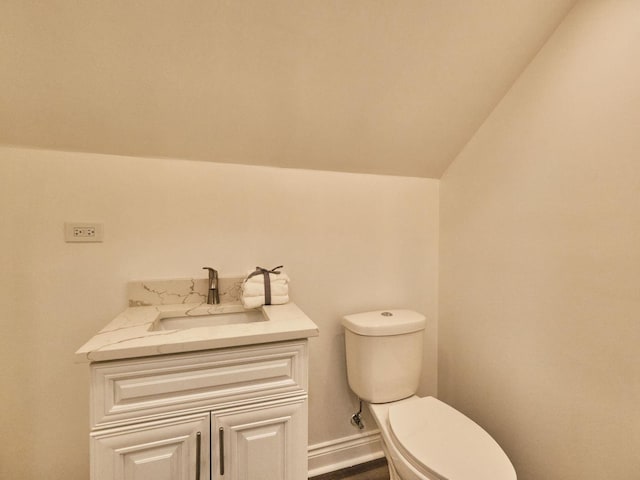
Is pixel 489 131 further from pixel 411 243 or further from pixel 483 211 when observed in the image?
pixel 411 243

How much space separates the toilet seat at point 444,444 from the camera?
885 mm

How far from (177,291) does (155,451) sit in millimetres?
586

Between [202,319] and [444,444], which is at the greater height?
[202,319]

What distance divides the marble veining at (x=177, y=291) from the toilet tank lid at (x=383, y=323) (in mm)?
553

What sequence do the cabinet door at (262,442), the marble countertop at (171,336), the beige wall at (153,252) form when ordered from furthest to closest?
the beige wall at (153,252) < the cabinet door at (262,442) < the marble countertop at (171,336)

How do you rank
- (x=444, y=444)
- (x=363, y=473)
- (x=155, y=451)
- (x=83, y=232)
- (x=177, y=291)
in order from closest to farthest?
(x=155, y=451) → (x=444, y=444) → (x=83, y=232) → (x=177, y=291) → (x=363, y=473)

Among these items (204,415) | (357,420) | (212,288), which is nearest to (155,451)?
(204,415)

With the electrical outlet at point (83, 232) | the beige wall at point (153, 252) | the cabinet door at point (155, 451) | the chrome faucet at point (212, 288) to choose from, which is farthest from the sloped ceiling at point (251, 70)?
the cabinet door at point (155, 451)

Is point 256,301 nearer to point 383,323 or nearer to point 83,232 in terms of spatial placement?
point 383,323

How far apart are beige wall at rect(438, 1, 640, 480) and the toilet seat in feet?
0.93

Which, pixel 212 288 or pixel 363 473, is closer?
pixel 212 288

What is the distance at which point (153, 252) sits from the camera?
1.21 meters

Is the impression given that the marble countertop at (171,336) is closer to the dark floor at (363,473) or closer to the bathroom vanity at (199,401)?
the bathroom vanity at (199,401)

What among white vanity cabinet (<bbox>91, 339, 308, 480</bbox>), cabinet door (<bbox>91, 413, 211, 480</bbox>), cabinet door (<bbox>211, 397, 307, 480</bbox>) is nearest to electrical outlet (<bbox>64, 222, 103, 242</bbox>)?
white vanity cabinet (<bbox>91, 339, 308, 480</bbox>)
